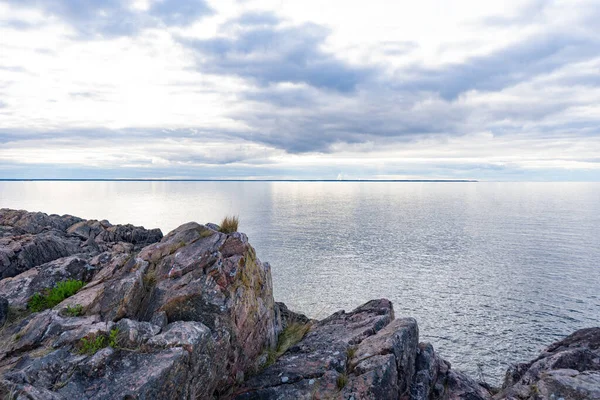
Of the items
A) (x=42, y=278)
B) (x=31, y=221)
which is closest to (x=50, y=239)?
(x=42, y=278)

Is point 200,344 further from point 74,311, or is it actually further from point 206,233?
point 206,233

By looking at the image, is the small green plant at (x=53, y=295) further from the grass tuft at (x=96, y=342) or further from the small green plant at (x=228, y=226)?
the small green plant at (x=228, y=226)

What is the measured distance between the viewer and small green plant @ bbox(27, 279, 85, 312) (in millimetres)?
Result: 16294

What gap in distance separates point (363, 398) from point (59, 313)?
12827 millimetres

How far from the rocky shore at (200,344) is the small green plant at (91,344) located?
0.14 ft

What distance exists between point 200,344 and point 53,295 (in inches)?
353

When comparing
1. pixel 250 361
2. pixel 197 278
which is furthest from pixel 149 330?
pixel 250 361

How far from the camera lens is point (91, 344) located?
1200 centimetres

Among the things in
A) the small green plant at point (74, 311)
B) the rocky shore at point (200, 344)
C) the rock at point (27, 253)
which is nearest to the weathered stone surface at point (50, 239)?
the rock at point (27, 253)

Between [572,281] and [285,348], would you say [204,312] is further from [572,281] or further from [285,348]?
[572,281]

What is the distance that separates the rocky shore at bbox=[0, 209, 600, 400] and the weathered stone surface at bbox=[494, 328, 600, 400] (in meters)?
0.06

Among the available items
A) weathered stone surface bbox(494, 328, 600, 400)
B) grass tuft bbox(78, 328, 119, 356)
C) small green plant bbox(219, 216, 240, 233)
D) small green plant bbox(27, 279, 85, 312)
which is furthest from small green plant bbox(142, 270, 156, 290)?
weathered stone surface bbox(494, 328, 600, 400)

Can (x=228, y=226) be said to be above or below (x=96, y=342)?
above

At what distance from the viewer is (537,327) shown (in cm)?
3925
